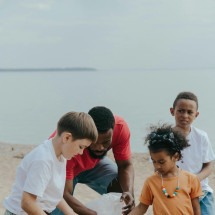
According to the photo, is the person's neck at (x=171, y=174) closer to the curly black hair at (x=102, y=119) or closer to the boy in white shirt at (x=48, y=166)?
the curly black hair at (x=102, y=119)

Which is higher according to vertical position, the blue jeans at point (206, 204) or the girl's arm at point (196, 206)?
the girl's arm at point (196, 206)

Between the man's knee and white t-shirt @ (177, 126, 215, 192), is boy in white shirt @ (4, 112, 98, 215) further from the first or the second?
the man's knee

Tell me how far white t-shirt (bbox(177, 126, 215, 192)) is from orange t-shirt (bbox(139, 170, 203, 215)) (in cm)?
58

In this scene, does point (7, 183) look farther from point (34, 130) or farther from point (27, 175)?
point (34, 130)

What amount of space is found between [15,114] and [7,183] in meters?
24.9

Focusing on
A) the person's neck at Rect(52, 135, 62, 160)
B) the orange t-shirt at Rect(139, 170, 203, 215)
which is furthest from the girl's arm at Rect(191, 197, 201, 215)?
the person's neck at Rect(52, 135, 62, 160)

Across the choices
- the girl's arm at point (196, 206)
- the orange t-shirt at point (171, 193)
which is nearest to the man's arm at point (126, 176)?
the orange t-shirt at point (171, 193)

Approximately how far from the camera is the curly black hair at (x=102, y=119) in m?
4.02

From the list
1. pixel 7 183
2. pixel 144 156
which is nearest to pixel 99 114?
pixel 7 183

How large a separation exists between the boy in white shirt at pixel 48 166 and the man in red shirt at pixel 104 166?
1.76ft

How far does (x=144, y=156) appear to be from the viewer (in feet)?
42.3

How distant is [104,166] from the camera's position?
5020 millimetres

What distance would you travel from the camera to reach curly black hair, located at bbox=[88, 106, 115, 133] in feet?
13.2

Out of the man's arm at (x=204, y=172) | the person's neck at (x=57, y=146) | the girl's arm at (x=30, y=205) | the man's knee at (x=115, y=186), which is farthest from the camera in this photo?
the man's knee at (x=115, y=186)
